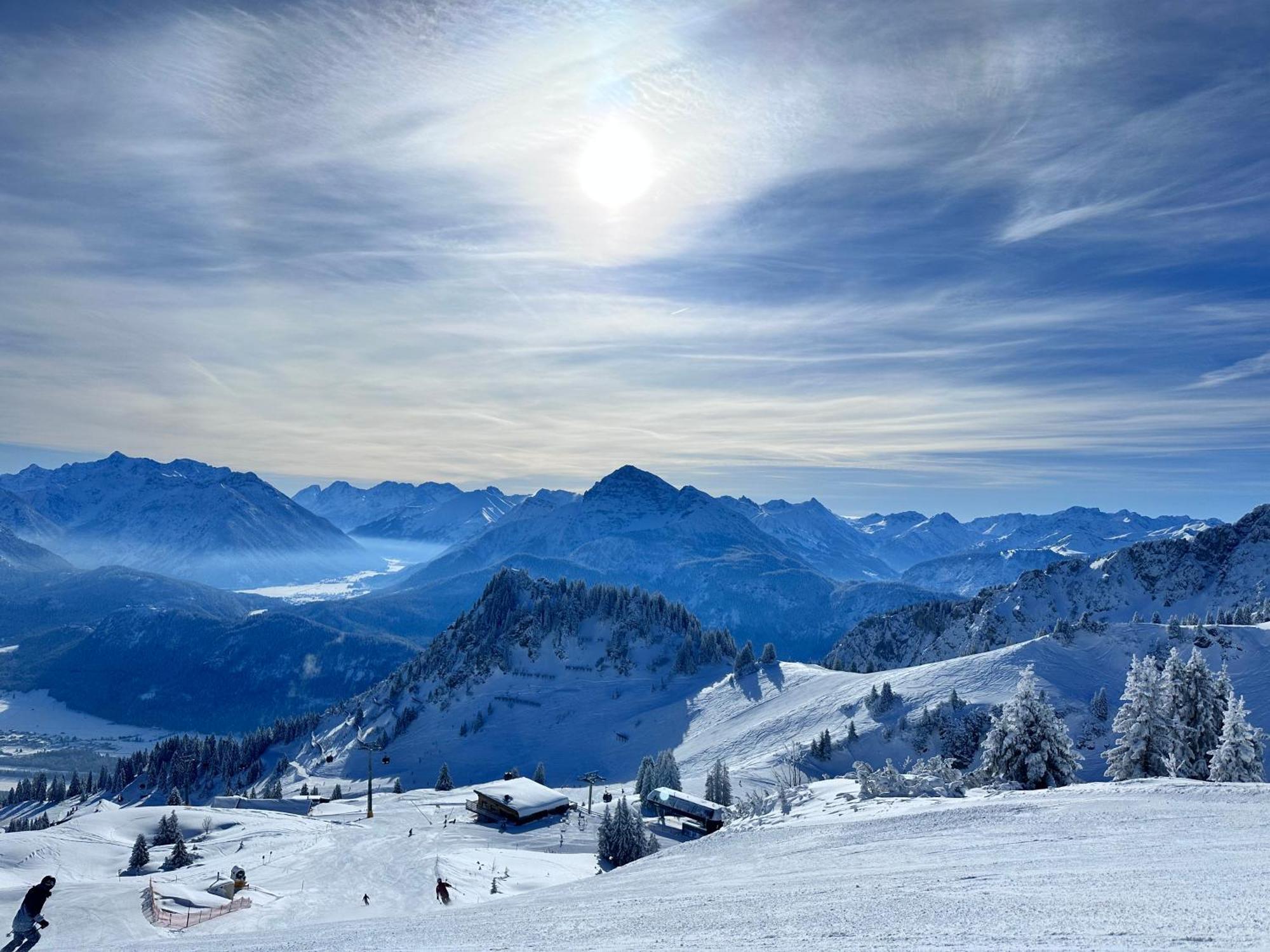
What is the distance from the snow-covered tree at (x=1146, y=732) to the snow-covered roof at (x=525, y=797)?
5981 centimetres

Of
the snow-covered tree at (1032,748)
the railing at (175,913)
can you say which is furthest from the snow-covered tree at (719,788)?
the railing at (175,913)

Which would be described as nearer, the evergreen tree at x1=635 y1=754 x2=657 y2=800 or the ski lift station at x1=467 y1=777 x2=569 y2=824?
the ski lift station at x1=467 y1=777 x2=569 y2=824

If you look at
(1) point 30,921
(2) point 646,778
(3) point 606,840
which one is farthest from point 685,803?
(1) point 30,921

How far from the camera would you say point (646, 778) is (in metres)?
101

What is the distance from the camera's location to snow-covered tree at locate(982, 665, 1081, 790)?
48188mm

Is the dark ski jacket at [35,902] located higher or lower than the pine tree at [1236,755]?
higher

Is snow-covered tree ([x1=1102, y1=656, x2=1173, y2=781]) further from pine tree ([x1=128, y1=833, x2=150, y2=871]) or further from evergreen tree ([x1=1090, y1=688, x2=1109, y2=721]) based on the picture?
pine tree ([x1=128, y1=833, x2=150, y2=871])

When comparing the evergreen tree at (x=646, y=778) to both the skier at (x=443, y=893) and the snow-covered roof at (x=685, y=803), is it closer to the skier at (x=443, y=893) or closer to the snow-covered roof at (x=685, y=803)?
the snow-covered roof at (x=685, y=803)

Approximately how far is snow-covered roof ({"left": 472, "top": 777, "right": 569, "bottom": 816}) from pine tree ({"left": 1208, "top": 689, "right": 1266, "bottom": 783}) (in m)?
65.8

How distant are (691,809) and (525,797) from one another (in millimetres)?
22503

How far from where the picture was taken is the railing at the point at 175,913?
3588 centimetres

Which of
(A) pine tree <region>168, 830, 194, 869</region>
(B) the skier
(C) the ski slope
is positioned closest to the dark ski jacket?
(C) the ski slope

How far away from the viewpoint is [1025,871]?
16.5m

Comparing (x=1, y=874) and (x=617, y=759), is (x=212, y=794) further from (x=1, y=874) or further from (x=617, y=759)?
(x=1, y=874)
